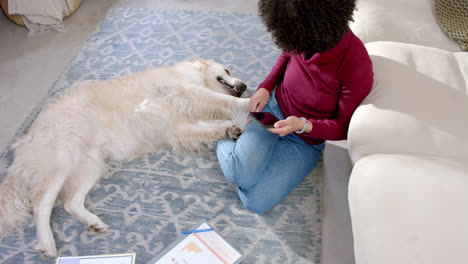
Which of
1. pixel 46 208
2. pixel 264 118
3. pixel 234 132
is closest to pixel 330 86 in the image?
pixel 264 118

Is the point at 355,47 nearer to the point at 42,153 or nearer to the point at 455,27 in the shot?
the point at 455,27

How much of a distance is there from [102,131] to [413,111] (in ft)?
5.69

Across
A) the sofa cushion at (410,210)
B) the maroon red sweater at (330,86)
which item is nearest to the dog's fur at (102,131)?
the maroon red sweater at (330,86)

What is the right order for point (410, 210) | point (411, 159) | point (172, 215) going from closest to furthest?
1. point (410, 210)
2. point (411, 159)
3. point (172, 215)

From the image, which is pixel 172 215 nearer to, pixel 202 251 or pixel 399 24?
pixel 202 251

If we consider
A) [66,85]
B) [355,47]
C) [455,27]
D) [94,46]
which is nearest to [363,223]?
[355,47]

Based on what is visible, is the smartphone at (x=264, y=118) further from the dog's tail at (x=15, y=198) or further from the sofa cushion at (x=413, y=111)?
the dog's tail at (x=15, y=198)

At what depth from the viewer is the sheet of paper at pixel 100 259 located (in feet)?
5.42

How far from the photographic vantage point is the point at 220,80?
2486mm

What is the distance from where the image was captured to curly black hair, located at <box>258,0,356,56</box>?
131 cm

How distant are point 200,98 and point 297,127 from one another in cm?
87

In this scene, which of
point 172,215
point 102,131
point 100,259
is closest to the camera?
point 100,259

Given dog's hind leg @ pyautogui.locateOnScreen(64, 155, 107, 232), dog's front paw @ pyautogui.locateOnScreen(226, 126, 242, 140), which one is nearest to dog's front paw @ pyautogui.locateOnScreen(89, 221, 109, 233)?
dog's hind leg @ pyautogui.locateOnScreen(64, 155, 107, 232)

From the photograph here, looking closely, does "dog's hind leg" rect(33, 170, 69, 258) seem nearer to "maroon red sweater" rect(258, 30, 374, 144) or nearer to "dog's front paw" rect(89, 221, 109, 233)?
"dog's front paw" rect(89, 221, 109, 233)
